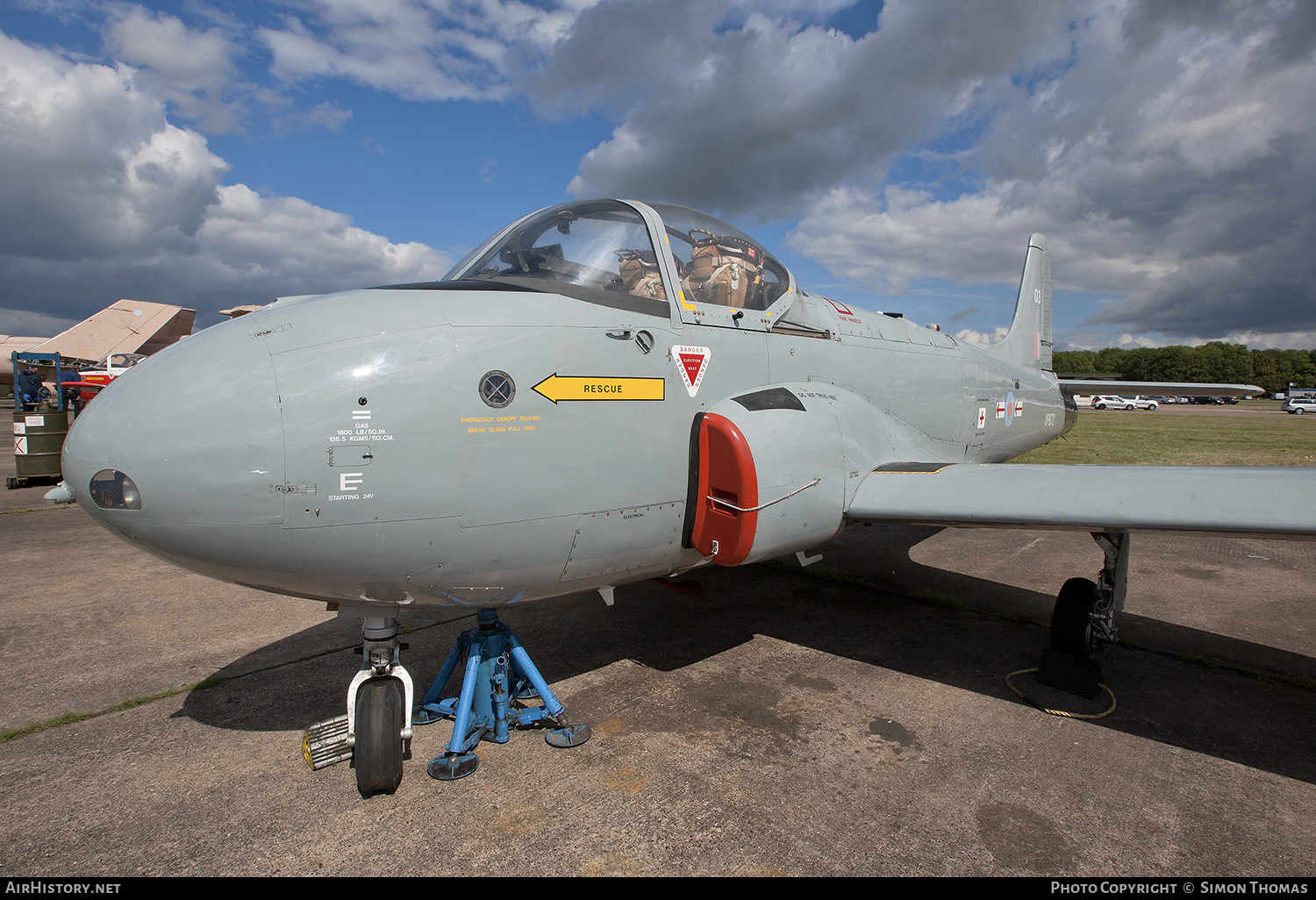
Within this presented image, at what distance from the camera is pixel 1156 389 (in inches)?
317

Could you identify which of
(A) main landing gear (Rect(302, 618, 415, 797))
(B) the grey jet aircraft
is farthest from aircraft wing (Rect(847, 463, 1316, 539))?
(A) main landing gear (Rect(302, 618, 415, 797))

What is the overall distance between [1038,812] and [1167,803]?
63cm

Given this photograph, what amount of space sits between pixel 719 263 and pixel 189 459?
9.88 ft

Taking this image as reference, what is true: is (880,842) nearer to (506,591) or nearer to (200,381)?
(506,591)

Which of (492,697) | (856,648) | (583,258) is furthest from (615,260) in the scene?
(856,648)

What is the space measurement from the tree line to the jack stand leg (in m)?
119

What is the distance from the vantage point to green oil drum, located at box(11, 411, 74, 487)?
11.6 metres

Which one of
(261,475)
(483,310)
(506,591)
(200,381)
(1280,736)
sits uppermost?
(483,310)

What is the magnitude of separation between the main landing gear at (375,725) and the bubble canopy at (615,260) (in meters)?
1.95

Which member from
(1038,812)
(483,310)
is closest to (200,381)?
(483,310)

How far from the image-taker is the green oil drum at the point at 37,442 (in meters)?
11.6

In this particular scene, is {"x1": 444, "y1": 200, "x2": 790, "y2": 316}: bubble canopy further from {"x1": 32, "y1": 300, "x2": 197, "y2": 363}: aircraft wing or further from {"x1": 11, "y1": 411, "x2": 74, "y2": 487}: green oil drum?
{"x1": 32, "y1": 300, "x2": 197, "y2": 363}: aircraft wing

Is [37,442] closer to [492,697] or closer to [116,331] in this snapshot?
[492,697]

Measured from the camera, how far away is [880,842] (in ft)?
8.66
